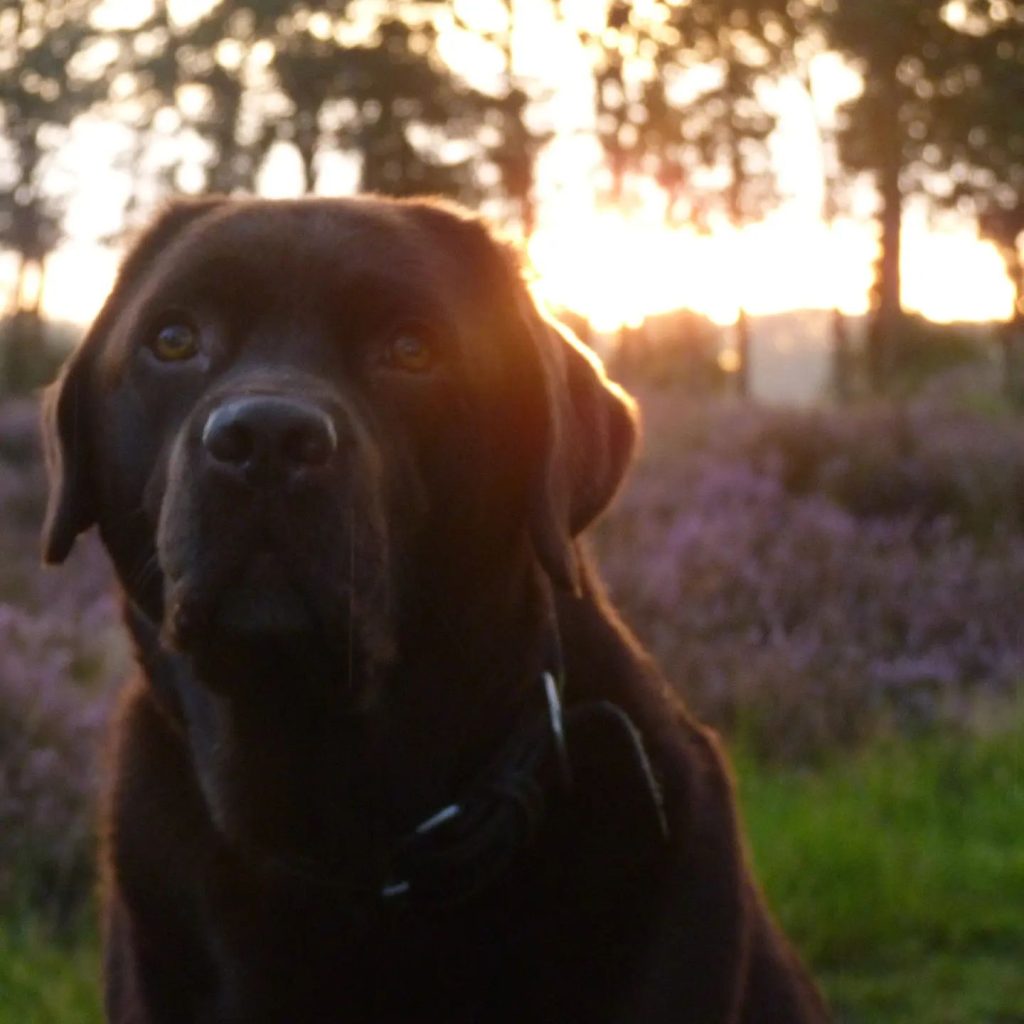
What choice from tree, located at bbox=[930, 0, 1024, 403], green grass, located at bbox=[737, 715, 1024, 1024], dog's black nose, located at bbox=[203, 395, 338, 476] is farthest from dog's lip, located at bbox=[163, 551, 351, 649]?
tree, located at bbox=[930, 0, 1024, 403]

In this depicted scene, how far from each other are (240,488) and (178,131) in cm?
2654

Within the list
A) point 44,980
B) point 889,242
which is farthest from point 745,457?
point 889,242

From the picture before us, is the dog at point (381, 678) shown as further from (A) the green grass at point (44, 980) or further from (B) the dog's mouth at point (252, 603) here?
(A) the green grass at point (44, 980)

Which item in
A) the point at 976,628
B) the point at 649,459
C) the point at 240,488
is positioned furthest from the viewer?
the point at 649,459

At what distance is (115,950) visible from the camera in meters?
2.64

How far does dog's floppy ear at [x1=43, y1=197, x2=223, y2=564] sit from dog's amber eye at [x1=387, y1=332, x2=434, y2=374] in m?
0.49

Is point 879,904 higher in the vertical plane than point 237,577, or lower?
lower

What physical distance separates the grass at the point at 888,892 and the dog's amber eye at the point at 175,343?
179 centimetres

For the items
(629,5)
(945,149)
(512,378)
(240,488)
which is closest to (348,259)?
(512,378)

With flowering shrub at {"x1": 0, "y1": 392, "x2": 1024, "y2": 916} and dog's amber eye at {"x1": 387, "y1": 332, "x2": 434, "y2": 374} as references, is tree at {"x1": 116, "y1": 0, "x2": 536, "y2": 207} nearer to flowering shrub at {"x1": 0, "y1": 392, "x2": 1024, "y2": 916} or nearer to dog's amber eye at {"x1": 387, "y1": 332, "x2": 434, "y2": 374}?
flowering shrub at {"x1": 0, "y1": 392, "x2": 1024, "y2": 916}

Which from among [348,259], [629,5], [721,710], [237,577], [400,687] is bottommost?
[721,710]

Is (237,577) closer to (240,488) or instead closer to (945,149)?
(240,488)

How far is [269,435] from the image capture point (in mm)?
2107

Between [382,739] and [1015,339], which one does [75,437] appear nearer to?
[382,739]
